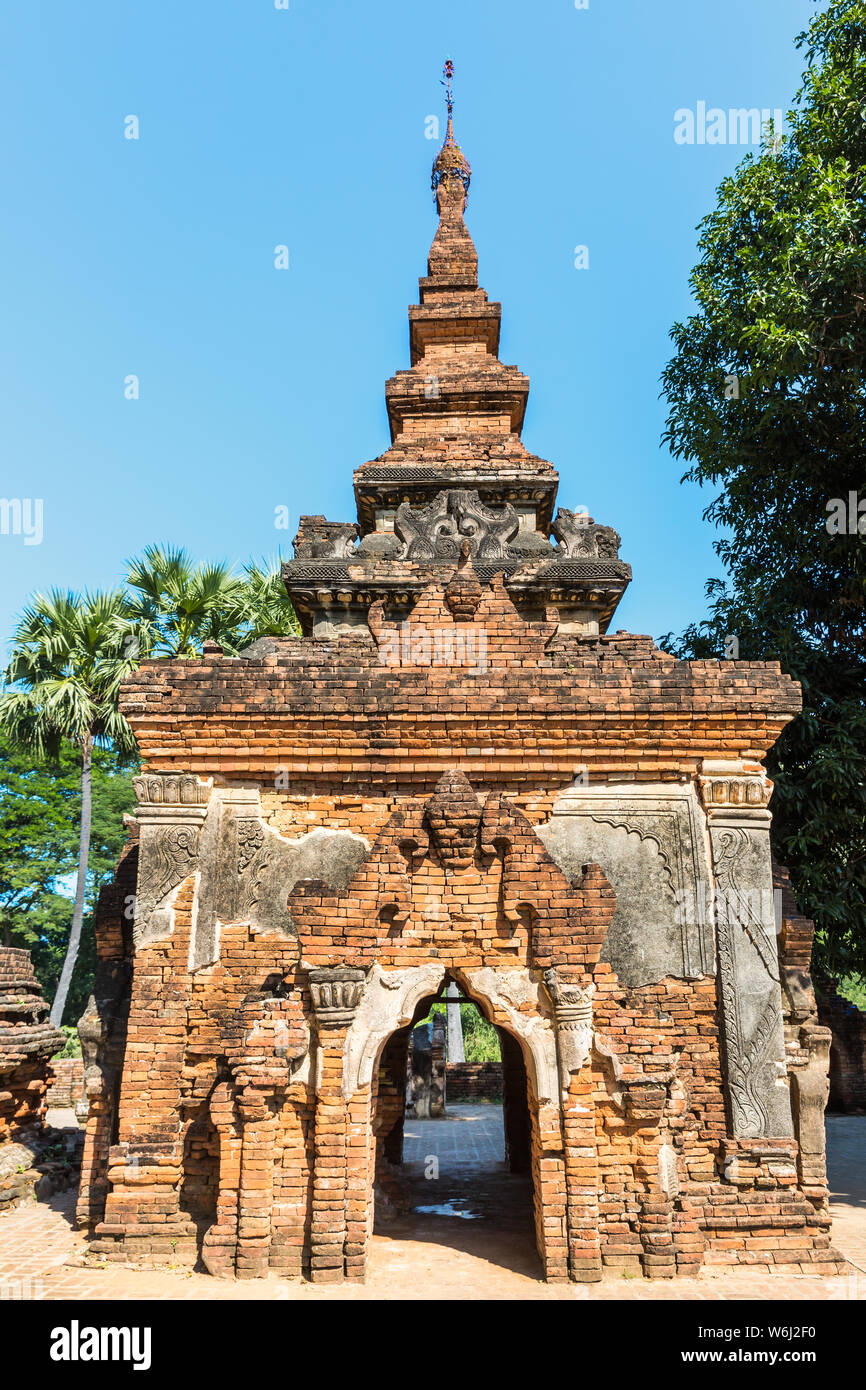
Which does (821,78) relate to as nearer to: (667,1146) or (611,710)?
(611,710)

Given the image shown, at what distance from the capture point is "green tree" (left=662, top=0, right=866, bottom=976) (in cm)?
1244

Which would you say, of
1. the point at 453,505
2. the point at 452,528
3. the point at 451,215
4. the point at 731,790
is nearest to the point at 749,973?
the point at 731,790

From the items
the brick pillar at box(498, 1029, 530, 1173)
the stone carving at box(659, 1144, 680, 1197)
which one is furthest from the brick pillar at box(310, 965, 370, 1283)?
the brick pillar at box(498, 1029, 530, 1173)

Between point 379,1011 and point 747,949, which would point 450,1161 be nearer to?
point 747,949

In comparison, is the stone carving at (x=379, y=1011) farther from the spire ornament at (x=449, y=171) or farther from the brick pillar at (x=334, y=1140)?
the spire ornament at (x=449, y=171)

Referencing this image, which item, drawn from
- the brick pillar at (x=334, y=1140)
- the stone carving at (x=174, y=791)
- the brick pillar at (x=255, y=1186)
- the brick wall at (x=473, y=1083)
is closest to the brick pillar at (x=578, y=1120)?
the brick pillar at (x=334, y=1140)

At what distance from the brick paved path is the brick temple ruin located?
21 centimetres

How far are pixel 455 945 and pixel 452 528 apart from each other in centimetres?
626

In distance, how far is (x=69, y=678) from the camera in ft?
75.2

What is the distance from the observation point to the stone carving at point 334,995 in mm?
7215

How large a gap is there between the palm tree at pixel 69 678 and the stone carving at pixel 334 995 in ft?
54.0

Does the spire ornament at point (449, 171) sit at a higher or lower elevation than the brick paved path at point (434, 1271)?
higher

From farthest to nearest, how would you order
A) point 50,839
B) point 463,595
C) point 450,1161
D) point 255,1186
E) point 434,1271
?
1. point 50,839
2. point 450,1161
3. point 463,595
4. point 434,1271
5. point 255,1186

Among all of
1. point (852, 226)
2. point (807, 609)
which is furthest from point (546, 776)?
point (852, 226)
